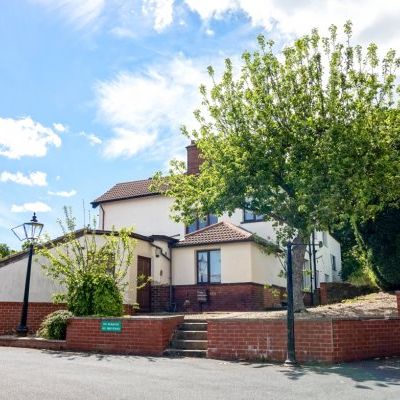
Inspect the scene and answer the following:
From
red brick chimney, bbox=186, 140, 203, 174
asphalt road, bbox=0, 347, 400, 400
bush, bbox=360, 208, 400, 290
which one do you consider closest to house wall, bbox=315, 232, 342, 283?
red brick chimney, bbox=186, 140, 203, 174

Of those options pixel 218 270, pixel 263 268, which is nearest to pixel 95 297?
pixel 218 270

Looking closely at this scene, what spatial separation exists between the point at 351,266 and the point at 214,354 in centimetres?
2739

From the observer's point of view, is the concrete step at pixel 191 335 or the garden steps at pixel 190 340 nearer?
the garden steps at pixel 190 340

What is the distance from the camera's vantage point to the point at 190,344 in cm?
1286

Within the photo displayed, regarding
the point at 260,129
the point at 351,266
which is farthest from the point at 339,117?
the point at 351,266

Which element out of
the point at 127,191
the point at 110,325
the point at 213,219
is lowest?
the point at 110,325

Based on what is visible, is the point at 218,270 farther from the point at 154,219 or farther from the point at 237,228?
the point at 154,219

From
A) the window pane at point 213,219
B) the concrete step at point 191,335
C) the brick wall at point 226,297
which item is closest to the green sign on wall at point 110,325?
the concrete step at point 191,335

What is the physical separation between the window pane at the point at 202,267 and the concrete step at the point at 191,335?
9.12 meters

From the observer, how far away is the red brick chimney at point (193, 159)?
28534 mm

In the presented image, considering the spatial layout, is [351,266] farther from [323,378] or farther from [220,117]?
[323,378]

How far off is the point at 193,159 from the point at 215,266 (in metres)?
8.58

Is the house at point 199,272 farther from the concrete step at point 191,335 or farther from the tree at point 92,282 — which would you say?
the concrete step at point 191,335

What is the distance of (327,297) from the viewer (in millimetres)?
22344
